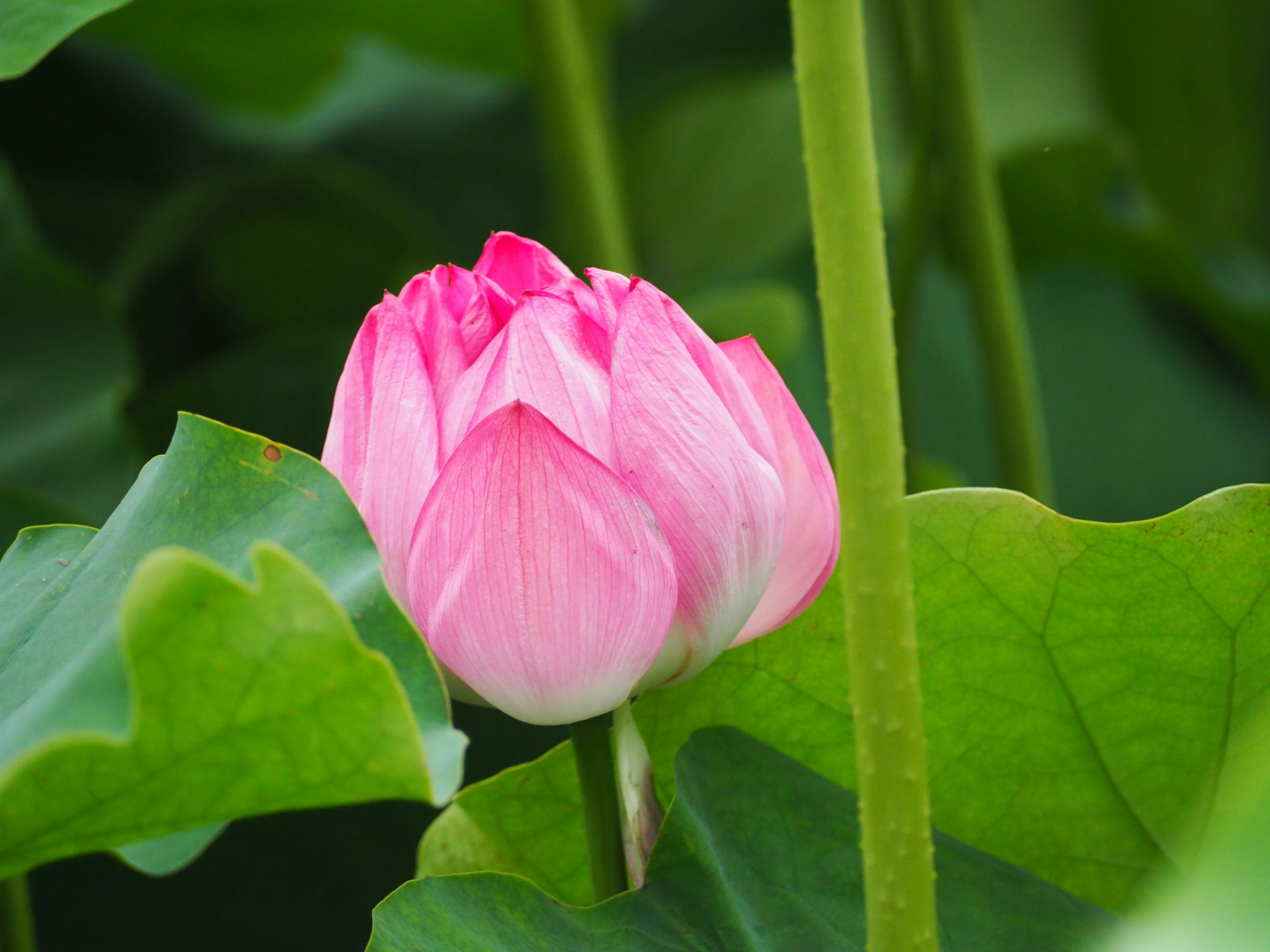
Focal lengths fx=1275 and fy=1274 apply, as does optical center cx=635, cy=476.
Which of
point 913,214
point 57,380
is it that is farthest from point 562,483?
point 57,380

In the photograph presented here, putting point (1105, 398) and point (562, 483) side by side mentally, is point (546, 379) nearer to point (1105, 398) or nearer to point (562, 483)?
point (562, 483)

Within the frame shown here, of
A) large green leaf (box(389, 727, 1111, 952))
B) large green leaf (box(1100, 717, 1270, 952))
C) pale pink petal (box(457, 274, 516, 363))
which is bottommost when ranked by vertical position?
large green leaf (box(389, 727, 1111, 952))

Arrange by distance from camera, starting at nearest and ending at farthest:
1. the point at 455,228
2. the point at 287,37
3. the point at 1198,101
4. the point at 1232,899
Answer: the point at 1232,899, the point at 287,37, the point at 455,228, the point at 1198,101

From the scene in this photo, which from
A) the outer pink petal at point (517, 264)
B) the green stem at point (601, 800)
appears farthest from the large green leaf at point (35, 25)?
the green stem at point (601, 800)

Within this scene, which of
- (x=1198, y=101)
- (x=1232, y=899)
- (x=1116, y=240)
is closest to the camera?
(x=1232, y=899)

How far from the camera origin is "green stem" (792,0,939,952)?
0.21m

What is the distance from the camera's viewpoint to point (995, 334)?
0.61 metres

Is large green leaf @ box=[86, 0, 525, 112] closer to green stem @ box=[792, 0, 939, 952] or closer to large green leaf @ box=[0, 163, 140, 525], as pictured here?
large green leaf @ box=[0, 163, 140, 525]

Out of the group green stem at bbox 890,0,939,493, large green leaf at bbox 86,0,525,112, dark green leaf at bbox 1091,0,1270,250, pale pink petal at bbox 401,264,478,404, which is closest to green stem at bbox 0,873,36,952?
pale pink petal at bbox 401,264,478,404

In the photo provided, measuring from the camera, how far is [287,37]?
1023 millimetres

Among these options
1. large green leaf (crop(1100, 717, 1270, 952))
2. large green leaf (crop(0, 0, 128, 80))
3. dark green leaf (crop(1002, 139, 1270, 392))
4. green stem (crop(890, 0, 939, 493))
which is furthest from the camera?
dark green leaf (crop(1002, 139, 1270, 392))

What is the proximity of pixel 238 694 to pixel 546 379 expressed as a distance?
9 centimetres

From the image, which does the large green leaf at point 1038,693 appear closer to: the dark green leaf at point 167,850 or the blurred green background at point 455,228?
the dark green leaf at point 167,850

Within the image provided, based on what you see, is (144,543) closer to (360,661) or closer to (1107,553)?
(360,661)
